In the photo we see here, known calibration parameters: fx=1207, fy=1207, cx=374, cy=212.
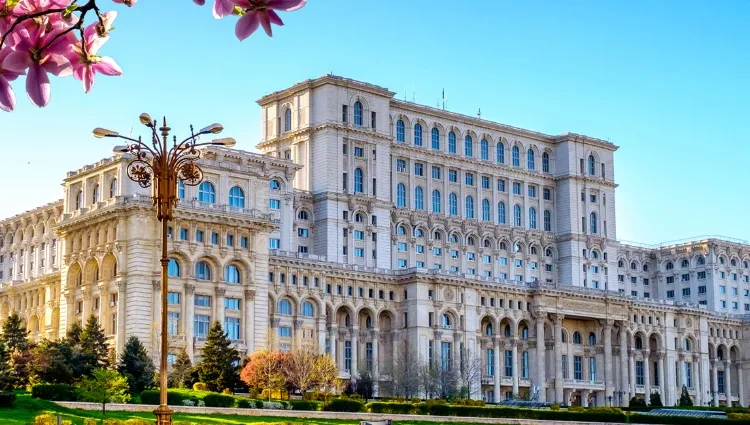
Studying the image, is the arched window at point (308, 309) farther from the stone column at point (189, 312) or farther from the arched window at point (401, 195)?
the arched window at point (401, 195)

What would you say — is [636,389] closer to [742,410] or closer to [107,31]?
[742,410]

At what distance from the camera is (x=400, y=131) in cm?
12312

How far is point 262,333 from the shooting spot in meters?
92.4

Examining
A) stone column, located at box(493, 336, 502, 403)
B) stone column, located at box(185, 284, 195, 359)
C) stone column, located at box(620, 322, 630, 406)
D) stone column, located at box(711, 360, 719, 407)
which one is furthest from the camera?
stone column, located at box(711, 360, 719, 407)

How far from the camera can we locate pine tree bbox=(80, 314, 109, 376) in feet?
236

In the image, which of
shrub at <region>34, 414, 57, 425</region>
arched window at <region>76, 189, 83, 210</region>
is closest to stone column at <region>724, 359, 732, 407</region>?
arched window at <region>76, 189, 83, 210</region>

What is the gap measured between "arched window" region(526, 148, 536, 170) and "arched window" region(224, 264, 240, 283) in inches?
1983

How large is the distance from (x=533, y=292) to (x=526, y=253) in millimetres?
14294

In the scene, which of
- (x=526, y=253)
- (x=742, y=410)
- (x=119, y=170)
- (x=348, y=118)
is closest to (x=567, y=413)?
(x=742, y=410)

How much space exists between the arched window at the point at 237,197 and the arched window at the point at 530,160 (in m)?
48.6

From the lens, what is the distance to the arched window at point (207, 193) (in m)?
90.9

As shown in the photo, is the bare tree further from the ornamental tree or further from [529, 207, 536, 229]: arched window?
the ornamental tree

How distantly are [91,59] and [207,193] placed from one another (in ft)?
286

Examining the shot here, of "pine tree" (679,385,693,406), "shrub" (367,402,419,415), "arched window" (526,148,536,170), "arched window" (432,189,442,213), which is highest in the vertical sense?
"arched window" (526,148,536,170)
